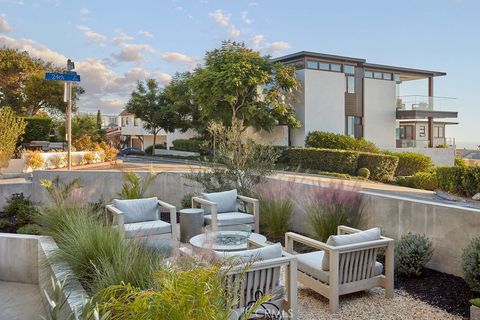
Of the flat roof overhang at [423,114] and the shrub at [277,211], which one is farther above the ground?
the flat roof overhang at [423,114]

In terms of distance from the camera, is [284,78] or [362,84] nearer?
[284,78]

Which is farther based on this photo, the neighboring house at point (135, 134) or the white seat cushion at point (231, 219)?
the neighboring house at point (135, 134)

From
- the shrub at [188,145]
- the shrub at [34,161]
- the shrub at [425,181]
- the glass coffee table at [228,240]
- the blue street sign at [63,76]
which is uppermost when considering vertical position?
the blue street sign at [63,76]

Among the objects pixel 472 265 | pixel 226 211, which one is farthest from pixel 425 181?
pixel 472 265

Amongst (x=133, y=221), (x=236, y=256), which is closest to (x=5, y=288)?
(x=133, y=221)

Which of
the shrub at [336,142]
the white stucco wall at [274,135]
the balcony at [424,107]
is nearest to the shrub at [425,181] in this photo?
the shrub at [336,142]

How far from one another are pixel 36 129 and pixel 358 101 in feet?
63.6

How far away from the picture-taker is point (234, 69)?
22688 mm

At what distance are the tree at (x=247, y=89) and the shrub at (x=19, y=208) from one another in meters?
15.9

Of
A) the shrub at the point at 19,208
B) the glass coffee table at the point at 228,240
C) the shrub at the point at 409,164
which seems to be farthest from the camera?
the shrub at the point at 409,164

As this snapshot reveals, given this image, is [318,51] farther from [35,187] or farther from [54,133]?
[54,133]

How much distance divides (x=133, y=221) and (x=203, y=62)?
2048 cm

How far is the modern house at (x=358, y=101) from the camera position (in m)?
24.7

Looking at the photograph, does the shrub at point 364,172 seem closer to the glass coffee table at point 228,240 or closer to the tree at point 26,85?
the glass coffee table at point 228,240
